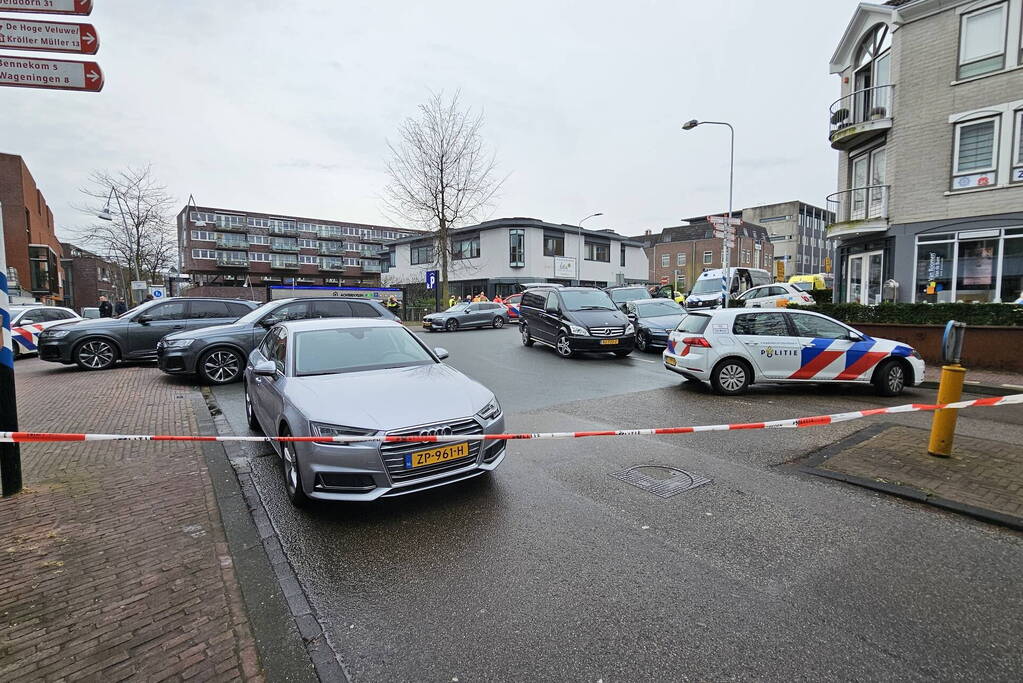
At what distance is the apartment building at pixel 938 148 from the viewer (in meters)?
15.0

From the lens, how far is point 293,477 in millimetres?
4395

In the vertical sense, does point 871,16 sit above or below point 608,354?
above

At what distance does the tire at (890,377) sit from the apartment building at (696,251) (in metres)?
60.2

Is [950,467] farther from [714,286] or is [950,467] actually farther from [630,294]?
[714,286]

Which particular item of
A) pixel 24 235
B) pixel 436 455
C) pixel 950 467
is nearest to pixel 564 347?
pixel 950 467

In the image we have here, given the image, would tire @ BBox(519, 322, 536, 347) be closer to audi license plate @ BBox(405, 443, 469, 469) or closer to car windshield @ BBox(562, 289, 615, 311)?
car windshield @ BBox(562, 289, 615, 311)

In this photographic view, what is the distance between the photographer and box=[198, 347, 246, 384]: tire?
10117 millimetres

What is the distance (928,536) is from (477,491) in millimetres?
3509

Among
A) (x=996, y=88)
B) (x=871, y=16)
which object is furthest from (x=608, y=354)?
(x=871, y=16)

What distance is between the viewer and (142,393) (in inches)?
361

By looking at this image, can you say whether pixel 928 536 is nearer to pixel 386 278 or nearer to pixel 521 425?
pixel 521 425

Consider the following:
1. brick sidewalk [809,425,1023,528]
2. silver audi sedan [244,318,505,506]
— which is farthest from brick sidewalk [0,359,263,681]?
brick sidewalk [809,425,1023,528]

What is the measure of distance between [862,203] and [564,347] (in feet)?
44.7

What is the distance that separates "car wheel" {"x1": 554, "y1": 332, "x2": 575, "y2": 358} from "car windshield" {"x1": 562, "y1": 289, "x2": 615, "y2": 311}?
2.86ft
